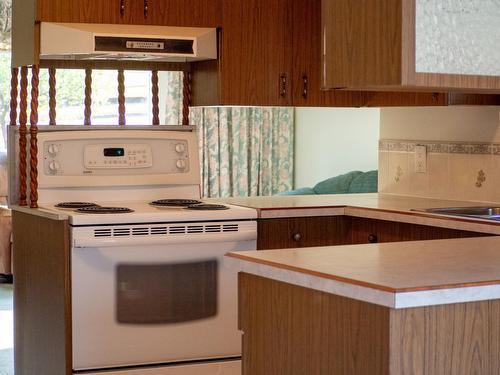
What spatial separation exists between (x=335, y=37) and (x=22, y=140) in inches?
75.9

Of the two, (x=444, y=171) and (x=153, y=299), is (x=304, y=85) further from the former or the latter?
(x=153, y=299)

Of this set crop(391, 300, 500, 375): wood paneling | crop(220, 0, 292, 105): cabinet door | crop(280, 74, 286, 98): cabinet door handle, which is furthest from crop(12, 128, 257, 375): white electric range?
crop(391, 300, 500, 375): wood paneling

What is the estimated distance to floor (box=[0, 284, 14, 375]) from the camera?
193 inches

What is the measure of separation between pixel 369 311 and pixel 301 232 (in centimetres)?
202

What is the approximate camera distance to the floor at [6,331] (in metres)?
4.91

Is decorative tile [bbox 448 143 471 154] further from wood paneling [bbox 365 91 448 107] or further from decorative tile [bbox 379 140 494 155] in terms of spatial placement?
wood paneling [bbox 365 91 448 107]

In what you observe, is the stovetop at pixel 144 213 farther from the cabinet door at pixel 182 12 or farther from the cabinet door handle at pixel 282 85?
the cabinet door at pixel 182 12

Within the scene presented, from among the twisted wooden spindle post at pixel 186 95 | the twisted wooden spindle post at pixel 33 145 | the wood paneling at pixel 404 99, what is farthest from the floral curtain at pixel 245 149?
the twisted wooden spindle post at pixel 33 145

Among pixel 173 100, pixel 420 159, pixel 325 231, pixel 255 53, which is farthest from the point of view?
pixel 173 100

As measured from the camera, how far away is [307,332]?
2.32 m

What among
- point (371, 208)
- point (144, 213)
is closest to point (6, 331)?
point (144, 213)

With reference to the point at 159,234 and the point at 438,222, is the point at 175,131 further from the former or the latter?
the point at 438,222

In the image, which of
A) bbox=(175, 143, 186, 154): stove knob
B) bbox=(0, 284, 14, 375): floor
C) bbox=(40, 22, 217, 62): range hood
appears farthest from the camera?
bbox=(0, 284, 14, 375): floor

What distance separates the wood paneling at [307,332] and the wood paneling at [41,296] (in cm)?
132
